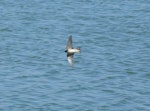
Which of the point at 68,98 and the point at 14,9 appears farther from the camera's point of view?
the point at 14,9

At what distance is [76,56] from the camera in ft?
173

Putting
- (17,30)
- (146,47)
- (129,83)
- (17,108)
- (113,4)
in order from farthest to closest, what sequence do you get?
(113,4), (17,30), (146,47), (129,83), (17,108)

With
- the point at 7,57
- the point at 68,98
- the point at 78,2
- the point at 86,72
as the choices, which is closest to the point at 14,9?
the point at 78,2

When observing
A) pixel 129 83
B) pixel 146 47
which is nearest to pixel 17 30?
pixel 146 47

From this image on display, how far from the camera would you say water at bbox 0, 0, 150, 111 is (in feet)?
144

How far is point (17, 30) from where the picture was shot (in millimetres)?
58344

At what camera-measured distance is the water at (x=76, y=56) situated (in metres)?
43.8

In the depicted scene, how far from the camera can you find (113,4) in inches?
2653

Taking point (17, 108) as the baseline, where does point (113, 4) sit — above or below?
above

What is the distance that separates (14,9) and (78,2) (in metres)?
6.36

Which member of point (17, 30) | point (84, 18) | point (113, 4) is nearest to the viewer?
point (17, 30)

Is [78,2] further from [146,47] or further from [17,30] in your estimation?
[146,47]

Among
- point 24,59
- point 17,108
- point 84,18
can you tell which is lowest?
point 17,108

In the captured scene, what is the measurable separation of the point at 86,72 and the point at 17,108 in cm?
734
